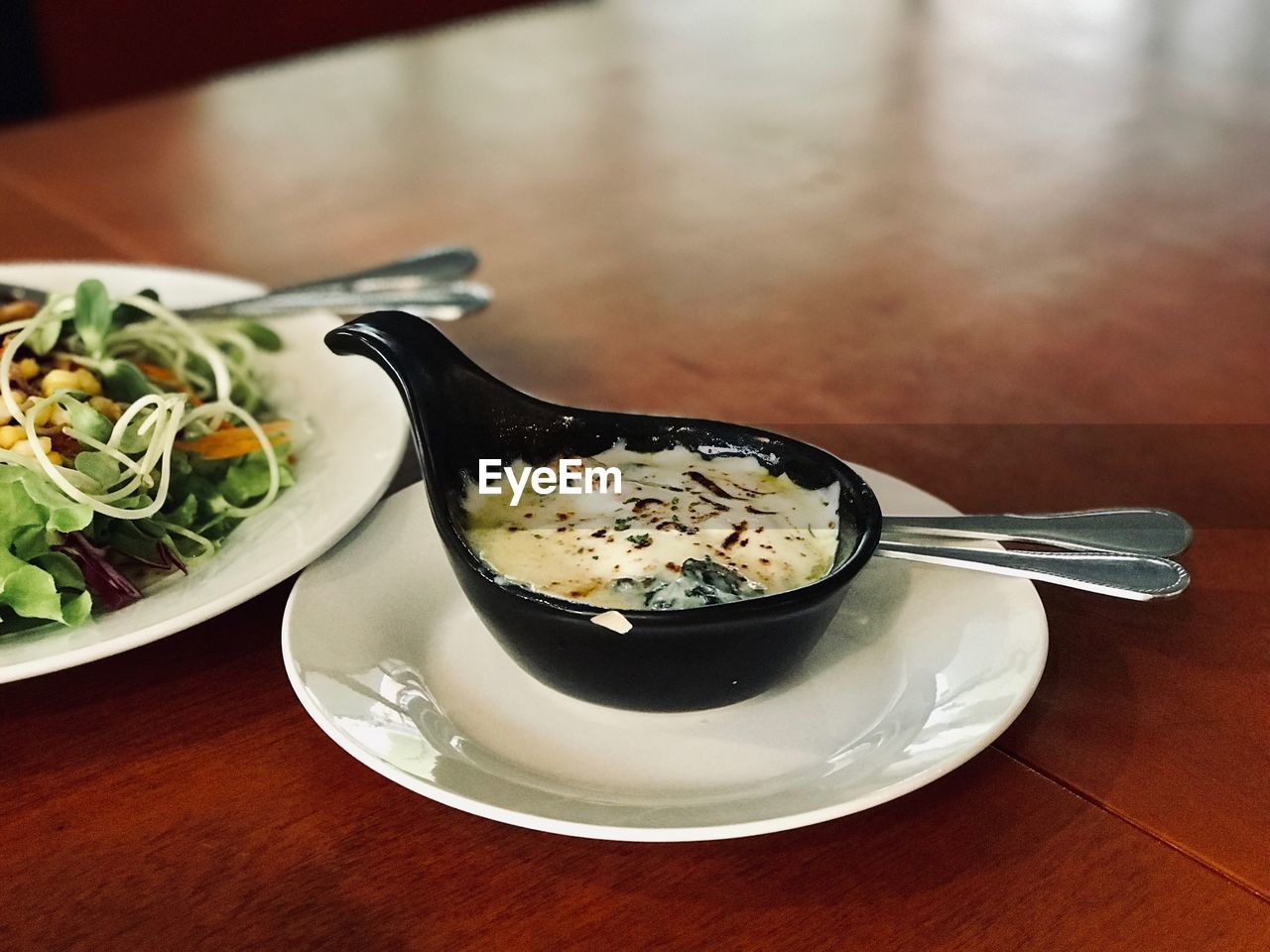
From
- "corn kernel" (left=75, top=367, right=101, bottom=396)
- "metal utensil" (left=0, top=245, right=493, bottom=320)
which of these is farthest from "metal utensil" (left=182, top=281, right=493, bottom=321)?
"corn kernel" (left=75, top=367, right=101, bottom=396)

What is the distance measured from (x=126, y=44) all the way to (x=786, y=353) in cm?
295

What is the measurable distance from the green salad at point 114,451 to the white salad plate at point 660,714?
0.13 m

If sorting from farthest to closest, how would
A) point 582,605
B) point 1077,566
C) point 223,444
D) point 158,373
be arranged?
point 158,373
point 223,444
point 1077,566
point 582,605

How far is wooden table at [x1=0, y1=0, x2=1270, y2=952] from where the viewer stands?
761 mm

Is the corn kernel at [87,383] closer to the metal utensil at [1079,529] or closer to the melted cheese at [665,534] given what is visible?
the melted cheese at [665,534]

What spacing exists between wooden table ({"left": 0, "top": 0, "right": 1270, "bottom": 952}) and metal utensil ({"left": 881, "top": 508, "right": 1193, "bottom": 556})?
7 centimetres

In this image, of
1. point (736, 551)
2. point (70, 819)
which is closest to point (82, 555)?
point (70, 819)

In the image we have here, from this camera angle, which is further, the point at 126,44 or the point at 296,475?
the point at 126,44

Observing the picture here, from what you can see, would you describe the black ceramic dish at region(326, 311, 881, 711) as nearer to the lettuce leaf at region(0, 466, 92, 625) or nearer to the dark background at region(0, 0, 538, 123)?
the lettuce leaf at region(0, 466, 92, 625)

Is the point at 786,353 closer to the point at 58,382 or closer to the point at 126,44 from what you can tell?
the point at 58,382

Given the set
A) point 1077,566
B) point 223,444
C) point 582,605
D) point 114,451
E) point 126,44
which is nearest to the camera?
point 582,605

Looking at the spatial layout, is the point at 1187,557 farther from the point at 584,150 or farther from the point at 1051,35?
the point at 1051,35

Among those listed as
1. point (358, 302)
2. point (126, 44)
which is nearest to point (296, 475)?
point (358, 302)

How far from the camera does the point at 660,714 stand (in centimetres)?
85
